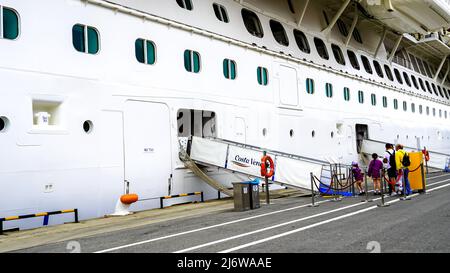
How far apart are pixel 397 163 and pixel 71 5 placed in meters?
10.2

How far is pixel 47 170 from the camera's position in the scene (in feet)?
35.0

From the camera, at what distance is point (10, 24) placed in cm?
1041

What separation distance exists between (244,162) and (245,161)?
5 centimetres

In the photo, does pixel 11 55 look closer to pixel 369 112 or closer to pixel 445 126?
pixel 369 112

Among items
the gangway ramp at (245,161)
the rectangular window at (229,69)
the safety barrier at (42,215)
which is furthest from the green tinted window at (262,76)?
the safety barrier at (42,215)

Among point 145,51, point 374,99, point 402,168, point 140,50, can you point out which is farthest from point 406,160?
point 374,99

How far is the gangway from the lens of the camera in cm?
1455

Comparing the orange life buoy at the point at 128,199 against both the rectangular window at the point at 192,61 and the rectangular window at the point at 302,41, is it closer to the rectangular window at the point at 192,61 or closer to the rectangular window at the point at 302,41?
the rectangular window at the point at 192,61

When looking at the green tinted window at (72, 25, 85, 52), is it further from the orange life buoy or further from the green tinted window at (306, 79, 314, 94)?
the green tinted window at (306, 79, 314, 94)

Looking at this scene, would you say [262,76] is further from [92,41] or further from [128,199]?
[128,199]

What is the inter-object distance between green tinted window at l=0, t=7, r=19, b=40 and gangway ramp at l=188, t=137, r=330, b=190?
6200 mm

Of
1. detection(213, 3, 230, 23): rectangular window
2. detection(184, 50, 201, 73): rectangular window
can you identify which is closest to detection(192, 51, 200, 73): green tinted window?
detection(184, 50, 201, 73): rectangular window

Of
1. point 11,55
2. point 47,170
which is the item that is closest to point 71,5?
point 11,55
